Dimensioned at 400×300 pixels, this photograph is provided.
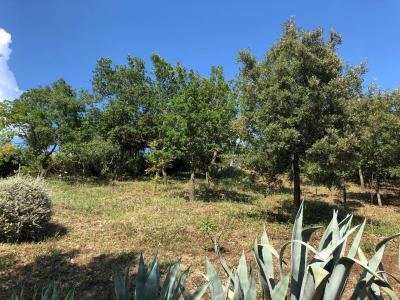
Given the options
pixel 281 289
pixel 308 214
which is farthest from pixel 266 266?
pixel 308 214

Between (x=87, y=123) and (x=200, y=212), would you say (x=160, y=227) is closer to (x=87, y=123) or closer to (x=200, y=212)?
(x=200, y=212)

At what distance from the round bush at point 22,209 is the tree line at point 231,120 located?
7553 mm

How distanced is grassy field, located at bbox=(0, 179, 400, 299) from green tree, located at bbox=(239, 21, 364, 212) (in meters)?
2.93

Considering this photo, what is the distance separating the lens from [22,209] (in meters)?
11.9

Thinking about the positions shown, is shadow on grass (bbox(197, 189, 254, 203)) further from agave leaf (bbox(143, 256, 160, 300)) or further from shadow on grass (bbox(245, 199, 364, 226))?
agave leaf (bbox(143, 256, 160, 300))

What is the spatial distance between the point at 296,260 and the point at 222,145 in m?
18.1

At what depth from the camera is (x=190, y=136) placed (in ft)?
68.2

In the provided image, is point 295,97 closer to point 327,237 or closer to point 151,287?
point 327,237

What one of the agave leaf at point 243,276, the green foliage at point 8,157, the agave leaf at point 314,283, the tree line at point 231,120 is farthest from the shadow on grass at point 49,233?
the green foliage at point 8,157

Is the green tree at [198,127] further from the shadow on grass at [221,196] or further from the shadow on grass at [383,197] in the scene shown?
the shadow on grass at [383,197]

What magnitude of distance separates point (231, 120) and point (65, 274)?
13944mm

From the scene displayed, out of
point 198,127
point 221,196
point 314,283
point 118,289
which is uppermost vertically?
point 198,127

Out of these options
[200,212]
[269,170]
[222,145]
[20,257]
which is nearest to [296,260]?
[20,257]

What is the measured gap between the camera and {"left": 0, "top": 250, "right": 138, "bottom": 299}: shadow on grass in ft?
26.5
